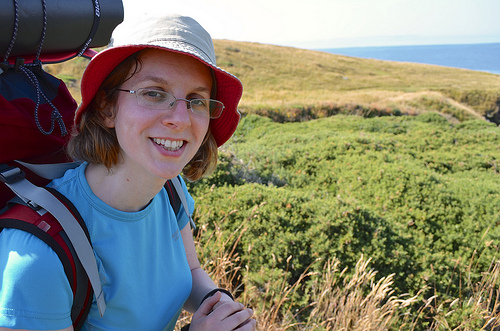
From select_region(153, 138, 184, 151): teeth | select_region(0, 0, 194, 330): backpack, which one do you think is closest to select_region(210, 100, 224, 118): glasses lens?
select_region(153, 138, 184, 151): teeth

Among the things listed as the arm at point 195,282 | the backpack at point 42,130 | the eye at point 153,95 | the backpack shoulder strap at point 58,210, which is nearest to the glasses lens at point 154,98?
the eye at point 153,95

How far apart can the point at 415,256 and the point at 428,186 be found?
1.79m

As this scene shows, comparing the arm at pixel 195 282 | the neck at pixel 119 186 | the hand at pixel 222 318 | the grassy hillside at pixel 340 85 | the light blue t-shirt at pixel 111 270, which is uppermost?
the neck at pixel 119 186

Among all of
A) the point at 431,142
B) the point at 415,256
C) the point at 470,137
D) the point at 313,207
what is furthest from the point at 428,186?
the point at 470,137

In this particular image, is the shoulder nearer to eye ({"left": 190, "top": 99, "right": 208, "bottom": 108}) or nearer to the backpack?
the backpack

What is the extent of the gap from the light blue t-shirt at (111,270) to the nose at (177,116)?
1.30ft

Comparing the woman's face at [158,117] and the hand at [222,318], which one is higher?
the woman's face at [158,117]

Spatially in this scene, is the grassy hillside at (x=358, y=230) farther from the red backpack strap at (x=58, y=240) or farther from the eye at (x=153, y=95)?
the eye at (x=153, y=95)

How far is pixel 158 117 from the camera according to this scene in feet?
4.70

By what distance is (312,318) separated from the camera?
3.39m

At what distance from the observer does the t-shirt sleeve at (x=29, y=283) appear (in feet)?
3.61

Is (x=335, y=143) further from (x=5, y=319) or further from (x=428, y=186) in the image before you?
(x=5, y=319)

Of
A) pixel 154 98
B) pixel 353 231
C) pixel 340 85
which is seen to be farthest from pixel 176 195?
pixel 340 85

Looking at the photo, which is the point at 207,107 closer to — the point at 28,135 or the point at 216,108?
the point at 216,108
